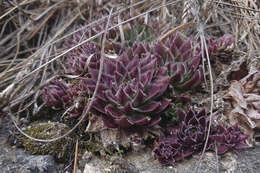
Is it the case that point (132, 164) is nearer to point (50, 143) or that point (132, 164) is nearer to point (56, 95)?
point (50, 143)

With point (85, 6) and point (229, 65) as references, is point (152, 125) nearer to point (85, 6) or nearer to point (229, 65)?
point (229, 65)

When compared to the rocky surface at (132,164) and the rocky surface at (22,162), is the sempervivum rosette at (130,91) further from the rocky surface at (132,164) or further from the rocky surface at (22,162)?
the rocky surface at (22,162)

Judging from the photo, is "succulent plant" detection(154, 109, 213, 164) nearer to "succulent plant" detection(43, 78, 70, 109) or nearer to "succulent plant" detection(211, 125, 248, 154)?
"succulent plant" detection(211, 125, 248, 154)

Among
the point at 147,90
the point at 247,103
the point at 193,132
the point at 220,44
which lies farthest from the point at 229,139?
the point at 220,44

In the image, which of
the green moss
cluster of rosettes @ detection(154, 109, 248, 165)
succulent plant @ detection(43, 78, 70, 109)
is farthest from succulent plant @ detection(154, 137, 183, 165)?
succulent plant @ detection(43, 78, 70, 109)

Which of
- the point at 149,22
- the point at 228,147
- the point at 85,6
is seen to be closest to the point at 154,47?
the point at 149,22
